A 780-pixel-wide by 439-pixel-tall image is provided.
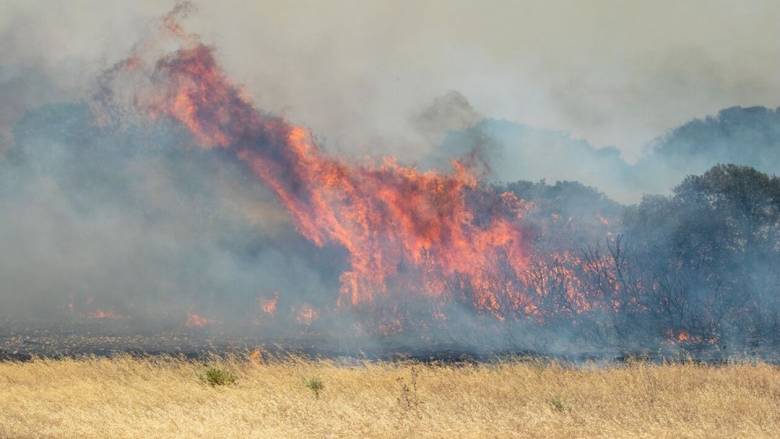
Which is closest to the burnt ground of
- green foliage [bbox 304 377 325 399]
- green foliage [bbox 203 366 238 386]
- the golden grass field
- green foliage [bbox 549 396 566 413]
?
the golden grass field

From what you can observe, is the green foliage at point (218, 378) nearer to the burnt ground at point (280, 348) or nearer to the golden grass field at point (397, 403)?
the golden grass field at point (397, 403)

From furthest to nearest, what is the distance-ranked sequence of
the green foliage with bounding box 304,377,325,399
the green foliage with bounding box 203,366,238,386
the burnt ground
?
the burnt ground < the green foliage with bounding box 203,366,238,386 < the green foliage with bounding box 304,377,325,399

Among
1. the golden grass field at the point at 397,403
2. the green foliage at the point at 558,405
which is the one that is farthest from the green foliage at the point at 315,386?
the green foliage at the point at 558,405

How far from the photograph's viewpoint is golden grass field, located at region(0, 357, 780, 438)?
19.3m

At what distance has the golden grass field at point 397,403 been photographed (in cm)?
1928

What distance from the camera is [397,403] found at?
2336 centimetres

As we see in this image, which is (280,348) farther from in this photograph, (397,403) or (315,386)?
(397,403)

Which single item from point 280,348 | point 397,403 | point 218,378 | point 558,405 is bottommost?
point 280,348

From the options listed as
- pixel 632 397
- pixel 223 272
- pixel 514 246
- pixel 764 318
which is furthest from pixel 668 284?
pixel 223 272

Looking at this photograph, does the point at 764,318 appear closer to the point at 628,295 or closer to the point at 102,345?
the point at 628,295

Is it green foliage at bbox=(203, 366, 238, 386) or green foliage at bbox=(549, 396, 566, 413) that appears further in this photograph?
green foliage at bbox=(203, 366, 238, 386)

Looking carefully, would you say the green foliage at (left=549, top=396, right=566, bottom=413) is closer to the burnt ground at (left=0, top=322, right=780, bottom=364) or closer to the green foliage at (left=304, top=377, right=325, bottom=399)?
the green foliage at (left=304, top=377, right=325, bottom=399)

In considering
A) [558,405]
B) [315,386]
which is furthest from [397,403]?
[558,405]

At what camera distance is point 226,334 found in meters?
68.6
